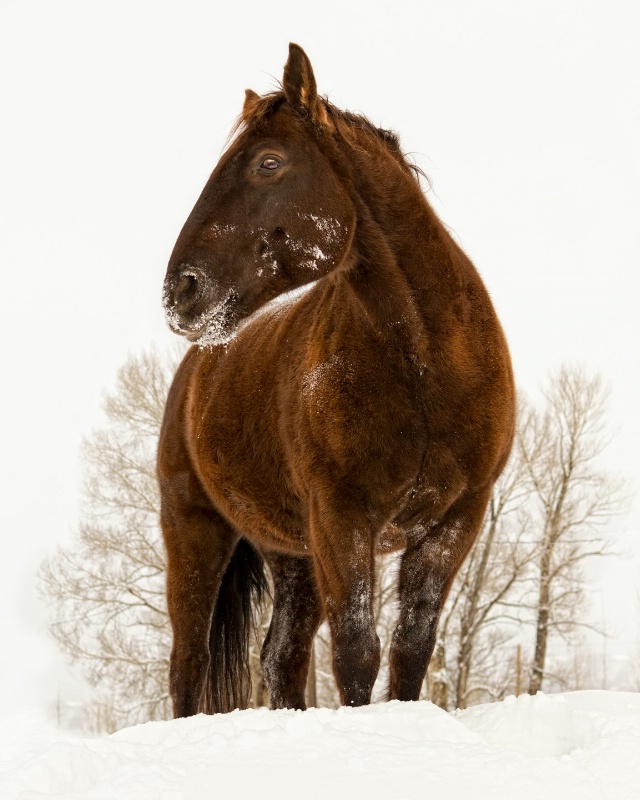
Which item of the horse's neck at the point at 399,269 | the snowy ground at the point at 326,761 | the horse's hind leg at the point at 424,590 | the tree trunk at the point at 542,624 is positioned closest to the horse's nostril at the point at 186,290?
the horse's neck at the point at 399,269

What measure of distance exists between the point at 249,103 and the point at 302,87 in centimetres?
54

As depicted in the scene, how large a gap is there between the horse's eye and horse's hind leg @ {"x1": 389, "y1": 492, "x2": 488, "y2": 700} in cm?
187

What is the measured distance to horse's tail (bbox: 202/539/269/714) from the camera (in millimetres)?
6121

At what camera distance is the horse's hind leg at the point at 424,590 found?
4211mm

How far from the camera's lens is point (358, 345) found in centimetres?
415

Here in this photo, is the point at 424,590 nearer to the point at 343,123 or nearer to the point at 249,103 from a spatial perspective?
the point at 343,123

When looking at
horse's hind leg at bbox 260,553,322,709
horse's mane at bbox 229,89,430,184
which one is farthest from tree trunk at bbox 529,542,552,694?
horse's mane at bbox 229,89,430,184

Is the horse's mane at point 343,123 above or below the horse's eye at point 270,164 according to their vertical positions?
above

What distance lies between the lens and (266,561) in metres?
6.20

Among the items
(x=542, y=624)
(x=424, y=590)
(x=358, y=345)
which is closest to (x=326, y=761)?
(x=424, y=590)

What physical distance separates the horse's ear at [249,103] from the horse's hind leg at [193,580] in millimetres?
2658

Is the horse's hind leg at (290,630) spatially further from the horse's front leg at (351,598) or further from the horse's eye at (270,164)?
the horse's eye at (270,164)

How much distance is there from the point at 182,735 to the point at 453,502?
1943 millimetres

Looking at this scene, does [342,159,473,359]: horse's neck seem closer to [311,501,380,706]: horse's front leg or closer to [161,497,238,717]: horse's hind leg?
[311,501,380,706]: horse's front leg
